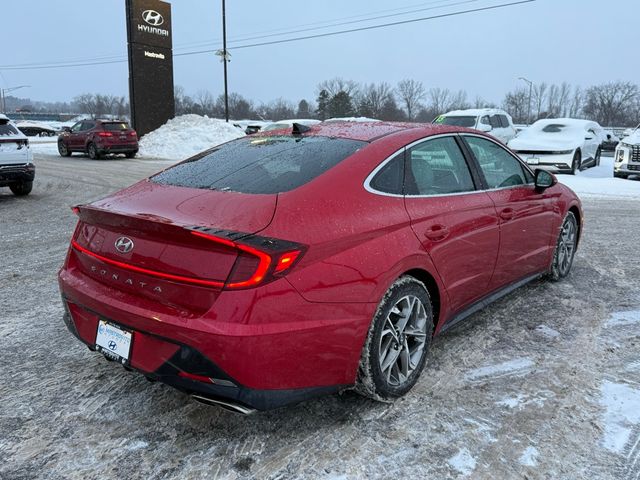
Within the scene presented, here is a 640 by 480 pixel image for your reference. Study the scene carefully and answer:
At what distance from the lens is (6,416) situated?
2863mm

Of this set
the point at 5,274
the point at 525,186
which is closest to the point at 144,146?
the point at 5,274

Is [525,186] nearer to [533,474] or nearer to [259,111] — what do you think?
[533,474]

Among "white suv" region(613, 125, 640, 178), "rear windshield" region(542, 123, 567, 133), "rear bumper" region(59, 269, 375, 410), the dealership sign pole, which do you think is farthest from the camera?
the dealership sign pole

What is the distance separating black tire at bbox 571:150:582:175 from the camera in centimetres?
1544

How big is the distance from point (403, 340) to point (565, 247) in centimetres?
305

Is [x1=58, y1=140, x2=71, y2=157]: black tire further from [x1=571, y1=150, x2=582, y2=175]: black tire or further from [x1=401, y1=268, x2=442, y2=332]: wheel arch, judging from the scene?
[x1=401, y1=268, x2=442, y2=332]: wheel arch

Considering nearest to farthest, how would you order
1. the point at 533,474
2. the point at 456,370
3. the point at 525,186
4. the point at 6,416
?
the point at 533,474 < the point at 6,416 < the point at 456,370 < the point at 525,186

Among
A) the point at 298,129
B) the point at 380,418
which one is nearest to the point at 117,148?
the point at 298,129

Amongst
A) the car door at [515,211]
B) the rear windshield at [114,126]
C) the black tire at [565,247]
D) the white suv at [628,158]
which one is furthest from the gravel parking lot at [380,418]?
the rear windshield at [114,126]

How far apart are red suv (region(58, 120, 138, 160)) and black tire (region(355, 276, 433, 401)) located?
780 inches

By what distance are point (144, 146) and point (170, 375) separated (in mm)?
23324

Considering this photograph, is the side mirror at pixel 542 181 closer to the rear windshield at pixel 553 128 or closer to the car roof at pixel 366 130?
the car roof at pixel 366 130

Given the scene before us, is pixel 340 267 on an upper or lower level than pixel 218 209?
lower

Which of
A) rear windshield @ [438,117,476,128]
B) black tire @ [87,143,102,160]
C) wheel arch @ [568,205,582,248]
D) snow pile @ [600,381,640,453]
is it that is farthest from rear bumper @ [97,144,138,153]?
snow pile @ [600,381,640,453]
